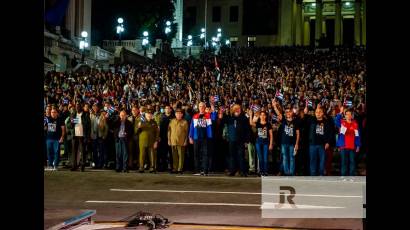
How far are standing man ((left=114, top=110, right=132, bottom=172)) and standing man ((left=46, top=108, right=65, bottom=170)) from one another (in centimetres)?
172

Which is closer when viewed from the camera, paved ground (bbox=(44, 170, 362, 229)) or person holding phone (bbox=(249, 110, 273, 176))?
paved ground (bbox=(44, 170, 362, 229))

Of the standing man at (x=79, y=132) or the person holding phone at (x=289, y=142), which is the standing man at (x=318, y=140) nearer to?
the person holding phone at (x=289, y=142)

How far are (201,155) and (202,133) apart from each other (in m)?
0.77

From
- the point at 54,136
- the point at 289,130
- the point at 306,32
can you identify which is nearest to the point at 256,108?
the point at 289,130

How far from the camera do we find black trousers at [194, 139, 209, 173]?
14.7 m

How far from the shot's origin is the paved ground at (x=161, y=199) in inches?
314

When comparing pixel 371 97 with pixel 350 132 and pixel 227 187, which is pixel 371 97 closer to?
pixel 227 187

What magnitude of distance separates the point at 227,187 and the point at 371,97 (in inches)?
385

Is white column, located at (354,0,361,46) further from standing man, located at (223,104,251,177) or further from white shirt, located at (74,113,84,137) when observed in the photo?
white shirt, located at (74,113,84,137)

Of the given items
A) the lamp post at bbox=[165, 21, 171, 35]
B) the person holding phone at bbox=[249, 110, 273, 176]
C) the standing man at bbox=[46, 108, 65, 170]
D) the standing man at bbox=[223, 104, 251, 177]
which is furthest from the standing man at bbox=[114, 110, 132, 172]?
the lamp post at bbox=[165, 21, 171, 35]

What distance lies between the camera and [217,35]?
277 ft

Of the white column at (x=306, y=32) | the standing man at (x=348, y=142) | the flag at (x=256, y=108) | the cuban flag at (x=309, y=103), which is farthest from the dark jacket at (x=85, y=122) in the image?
the white column at (x=306, y=32)

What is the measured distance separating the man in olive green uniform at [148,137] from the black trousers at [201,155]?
1.16 m

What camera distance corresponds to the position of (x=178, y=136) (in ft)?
49.2
